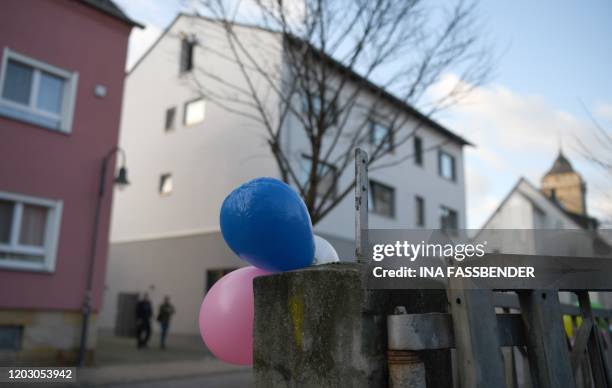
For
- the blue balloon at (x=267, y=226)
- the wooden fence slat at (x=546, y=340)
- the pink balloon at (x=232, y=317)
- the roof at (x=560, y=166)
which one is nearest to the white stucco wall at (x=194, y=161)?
Result: the pink balloon at (x=232, y=317)

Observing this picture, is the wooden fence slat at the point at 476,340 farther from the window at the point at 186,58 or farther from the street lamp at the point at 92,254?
the window at the point at 186,58

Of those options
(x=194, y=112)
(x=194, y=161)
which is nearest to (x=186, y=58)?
(x=194, y=112)

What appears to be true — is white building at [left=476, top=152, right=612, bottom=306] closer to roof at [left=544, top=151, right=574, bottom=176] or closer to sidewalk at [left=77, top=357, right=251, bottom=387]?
roof at [left=544, top=151, right=574, bottom=176]

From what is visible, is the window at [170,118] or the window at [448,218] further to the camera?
the window at [448,218]

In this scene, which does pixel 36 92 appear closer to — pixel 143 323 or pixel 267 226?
pixel 143 323

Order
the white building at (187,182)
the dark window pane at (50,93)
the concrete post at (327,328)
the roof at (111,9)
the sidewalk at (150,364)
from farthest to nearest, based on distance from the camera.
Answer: the white building at (187,182) → the roof at (111,9) → the dark window pane at (50,93) → the sidewalk at (150,364) → the concrete post at (327,328)

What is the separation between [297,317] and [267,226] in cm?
60

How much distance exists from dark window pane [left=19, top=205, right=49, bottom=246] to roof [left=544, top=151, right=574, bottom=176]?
5894cm

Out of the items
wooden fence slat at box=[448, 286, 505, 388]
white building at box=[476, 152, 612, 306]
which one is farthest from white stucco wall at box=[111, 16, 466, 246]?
wooden fence slat at box=[448, 286, 505, 388]

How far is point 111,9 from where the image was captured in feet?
40.2

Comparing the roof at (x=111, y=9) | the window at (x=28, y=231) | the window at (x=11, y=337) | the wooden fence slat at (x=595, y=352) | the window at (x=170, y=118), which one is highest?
the window at (x=170, y=118)

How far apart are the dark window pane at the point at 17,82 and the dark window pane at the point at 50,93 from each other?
0.79ft

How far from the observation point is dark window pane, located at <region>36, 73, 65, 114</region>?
432 inches

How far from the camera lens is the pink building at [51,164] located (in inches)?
395
